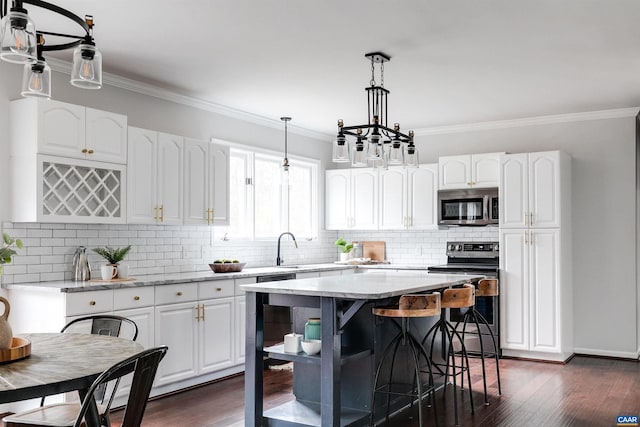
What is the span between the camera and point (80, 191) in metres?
4.56

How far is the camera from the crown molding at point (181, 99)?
15.6 ft

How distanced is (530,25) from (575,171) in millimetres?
3246

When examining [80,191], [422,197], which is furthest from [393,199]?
[80,191]

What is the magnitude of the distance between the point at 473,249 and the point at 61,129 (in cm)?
470

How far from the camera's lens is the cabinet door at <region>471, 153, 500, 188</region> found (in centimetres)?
670

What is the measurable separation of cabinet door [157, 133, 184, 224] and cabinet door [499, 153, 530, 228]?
11.3ft

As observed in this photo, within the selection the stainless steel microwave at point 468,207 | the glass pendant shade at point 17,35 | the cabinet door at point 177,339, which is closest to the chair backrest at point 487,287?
the stainless steel microwave at point 468,207

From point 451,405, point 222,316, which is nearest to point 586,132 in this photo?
point 451,405

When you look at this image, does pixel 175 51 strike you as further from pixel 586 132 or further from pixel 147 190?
pixel 586 132

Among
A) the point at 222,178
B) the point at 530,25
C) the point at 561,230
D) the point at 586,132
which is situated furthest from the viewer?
the point at 586,132

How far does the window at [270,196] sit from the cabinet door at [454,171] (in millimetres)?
1722

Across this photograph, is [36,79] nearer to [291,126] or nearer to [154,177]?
[154,177]

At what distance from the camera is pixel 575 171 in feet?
22.0

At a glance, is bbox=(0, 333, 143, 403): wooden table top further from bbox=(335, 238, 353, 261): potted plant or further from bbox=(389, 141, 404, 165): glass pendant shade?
bbox=(335, 238, 353, 261): potted plant
